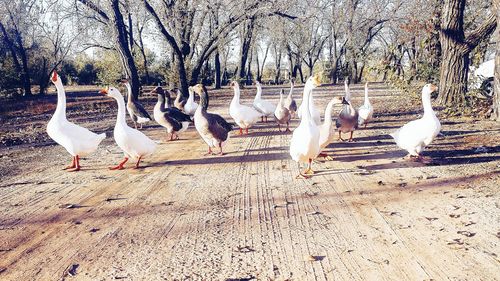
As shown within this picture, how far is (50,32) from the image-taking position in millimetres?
25062

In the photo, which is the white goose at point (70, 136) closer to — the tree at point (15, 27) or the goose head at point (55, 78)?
the goose head at point (55, 78)

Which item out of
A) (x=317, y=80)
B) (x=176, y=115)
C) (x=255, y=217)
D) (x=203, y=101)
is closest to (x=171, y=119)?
(x=176, y=115)

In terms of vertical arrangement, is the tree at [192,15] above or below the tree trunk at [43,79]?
above

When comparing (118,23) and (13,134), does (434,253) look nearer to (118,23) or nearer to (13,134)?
(13,134)

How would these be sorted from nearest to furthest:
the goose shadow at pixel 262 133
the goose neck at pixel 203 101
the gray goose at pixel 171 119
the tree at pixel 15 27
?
the goose neck at pixel 203 101
the gray goose at pixel 171 119
the goose shadow at pixel 262 133
the tree at pixel 15 27

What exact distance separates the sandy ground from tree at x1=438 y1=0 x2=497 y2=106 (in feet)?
19.5

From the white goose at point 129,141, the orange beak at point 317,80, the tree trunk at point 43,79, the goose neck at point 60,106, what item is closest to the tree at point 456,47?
the orange beak at point 317,80

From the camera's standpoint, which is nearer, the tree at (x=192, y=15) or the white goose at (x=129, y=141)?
the white goose at (x=129, y=141)

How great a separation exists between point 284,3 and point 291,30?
22477 millimetres

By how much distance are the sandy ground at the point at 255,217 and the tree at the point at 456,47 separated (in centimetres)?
595

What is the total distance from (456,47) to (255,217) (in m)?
11.3

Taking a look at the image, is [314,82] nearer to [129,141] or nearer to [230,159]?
[230,159]

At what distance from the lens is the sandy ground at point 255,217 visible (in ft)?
10.8

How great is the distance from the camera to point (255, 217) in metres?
4.34
